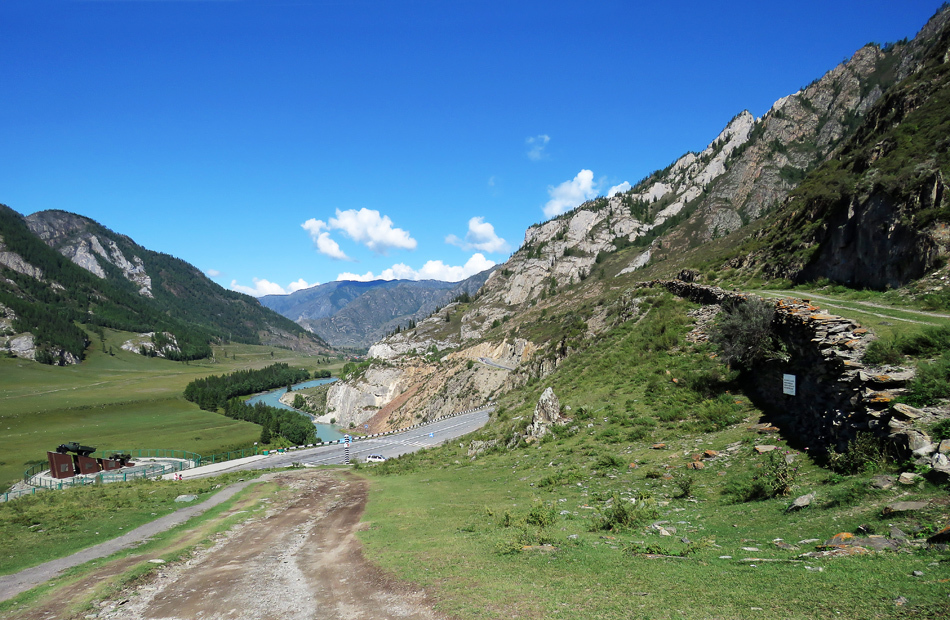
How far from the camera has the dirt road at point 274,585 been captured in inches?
335

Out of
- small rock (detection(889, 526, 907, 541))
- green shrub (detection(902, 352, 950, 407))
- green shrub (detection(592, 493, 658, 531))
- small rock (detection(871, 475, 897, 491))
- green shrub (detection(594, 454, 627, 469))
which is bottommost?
green shrub (detection(594, 454, 627, 469))

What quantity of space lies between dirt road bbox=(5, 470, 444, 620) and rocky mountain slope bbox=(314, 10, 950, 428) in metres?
26.2

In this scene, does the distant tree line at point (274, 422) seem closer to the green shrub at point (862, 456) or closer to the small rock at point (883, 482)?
the green shrub at point (862, 456)

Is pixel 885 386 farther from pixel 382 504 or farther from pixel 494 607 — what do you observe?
pixel 382 504

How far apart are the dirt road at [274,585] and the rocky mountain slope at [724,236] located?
1031 inches

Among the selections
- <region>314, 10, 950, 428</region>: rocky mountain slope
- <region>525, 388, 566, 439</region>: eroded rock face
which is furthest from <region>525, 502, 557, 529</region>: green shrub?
<region>314, 10, 950, 428</region>: rocky mountain slope

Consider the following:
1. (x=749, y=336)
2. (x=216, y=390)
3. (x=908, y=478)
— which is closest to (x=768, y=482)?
(x=908, y=478)

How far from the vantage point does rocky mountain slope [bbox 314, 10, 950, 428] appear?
91.6ft

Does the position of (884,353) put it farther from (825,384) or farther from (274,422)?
(274,422)

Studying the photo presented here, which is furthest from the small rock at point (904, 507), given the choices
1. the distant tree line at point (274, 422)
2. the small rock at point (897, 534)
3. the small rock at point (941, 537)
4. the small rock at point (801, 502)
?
the distant tree line at point (274, 422)

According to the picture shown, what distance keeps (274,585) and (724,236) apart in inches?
5374

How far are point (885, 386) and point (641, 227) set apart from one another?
19281 cm

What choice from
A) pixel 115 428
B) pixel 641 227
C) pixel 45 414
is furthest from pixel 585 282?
pixel 45 414

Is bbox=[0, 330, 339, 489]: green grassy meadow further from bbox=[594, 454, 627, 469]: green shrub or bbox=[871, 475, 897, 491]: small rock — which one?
bbox=[871, 475, 897, 491]: small rock
